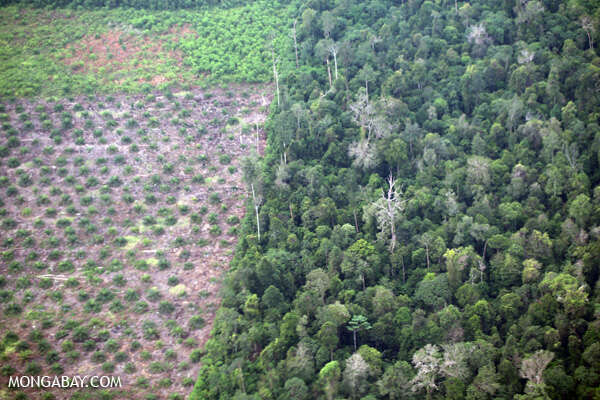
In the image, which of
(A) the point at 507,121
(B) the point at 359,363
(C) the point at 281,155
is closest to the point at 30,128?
(C) the point at 281,155

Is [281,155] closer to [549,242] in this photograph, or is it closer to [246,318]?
[246,318]

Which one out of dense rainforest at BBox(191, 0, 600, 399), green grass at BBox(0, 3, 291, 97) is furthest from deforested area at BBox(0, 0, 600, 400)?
green grass at BBox(0, 3, 291, 97)

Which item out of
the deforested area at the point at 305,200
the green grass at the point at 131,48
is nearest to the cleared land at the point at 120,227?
the deforested area at the point at 305,200

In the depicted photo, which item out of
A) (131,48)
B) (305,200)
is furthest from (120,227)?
(131,48)

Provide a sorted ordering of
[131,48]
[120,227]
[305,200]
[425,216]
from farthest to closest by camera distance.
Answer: [131,48] < [120,227] < [305,200] < [425,216]

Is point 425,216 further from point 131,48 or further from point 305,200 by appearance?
point 131,48

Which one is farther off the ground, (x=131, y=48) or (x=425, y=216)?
(x=131, y=48)
